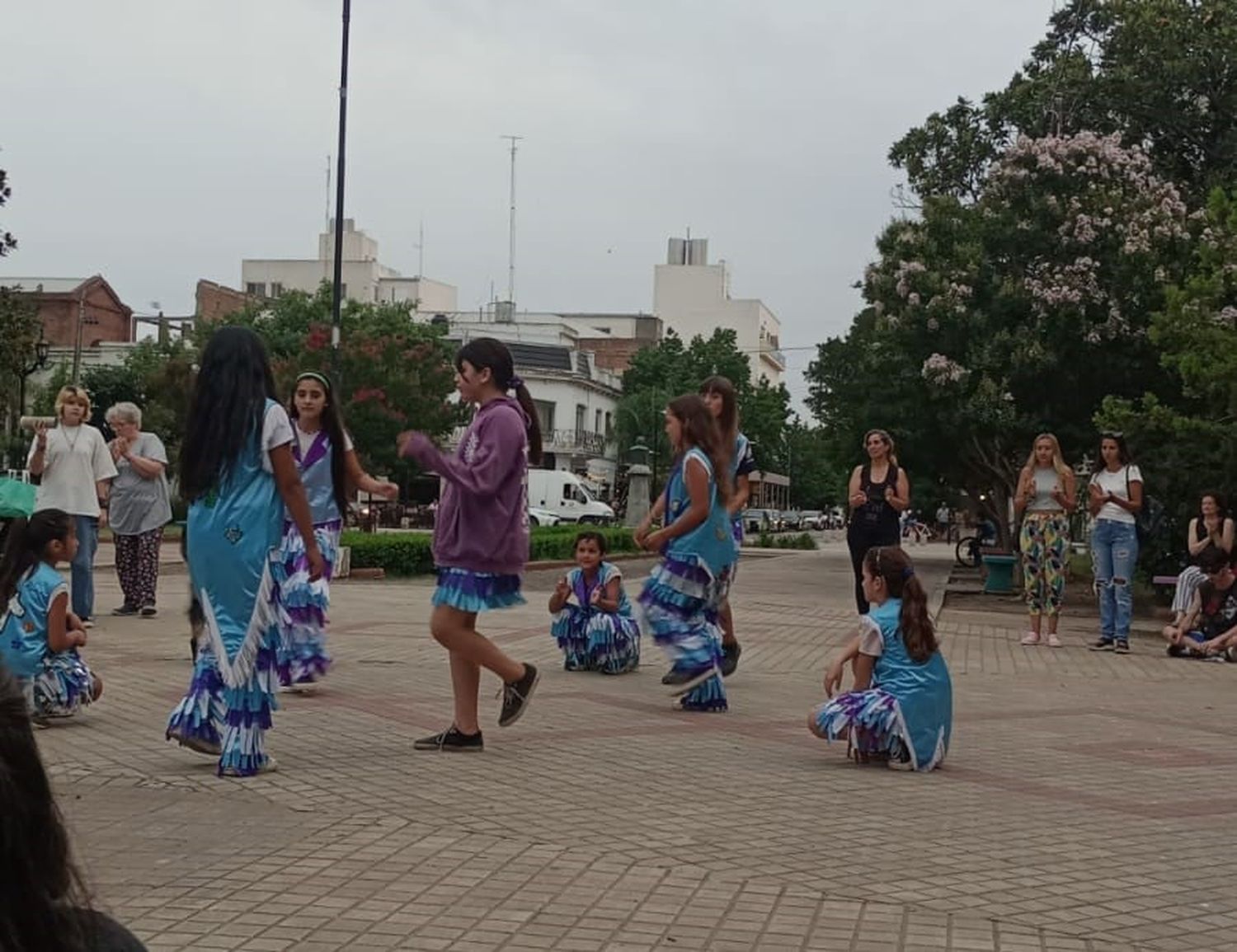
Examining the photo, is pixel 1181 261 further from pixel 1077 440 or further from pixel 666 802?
pixel 666 802

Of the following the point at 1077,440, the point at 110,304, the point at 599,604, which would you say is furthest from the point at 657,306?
the point at 599,604

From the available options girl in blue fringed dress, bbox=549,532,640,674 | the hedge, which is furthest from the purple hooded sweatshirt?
the hedge

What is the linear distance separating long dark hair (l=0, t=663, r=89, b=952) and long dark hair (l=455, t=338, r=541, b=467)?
5358 millimetres

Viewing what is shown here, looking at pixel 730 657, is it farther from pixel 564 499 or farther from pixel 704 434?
pixel 564 499

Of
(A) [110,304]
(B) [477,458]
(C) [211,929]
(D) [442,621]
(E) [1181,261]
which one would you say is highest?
(A) [110,304]

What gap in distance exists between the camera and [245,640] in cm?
622

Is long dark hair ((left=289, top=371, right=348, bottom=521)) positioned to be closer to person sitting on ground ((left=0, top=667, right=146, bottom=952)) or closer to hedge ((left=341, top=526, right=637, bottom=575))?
person sitting on ground ((left=0, top=667, right=146, bottom=952))

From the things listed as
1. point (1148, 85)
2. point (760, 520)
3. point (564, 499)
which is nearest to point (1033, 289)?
point (1148, 85)

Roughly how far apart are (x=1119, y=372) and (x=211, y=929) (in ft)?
71.6

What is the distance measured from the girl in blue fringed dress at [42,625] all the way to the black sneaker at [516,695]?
6.40ft

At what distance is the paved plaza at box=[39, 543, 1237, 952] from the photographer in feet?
14.4

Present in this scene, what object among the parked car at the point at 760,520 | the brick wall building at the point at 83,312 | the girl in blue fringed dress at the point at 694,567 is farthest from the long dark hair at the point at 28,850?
the brick wall building at the point at 83,312

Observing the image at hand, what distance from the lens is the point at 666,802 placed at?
5.98 metres

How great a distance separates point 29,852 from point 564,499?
5942 centimetres
